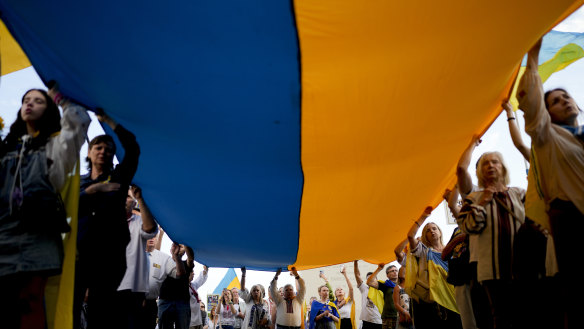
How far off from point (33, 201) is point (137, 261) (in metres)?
1.31

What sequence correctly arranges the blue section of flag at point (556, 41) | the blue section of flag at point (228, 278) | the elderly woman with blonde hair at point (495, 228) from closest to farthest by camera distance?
the elderly woman with blonde hair at point (495, 228), the blue section of flag at point (556, 41), the blue section of flag at point (228, 278)

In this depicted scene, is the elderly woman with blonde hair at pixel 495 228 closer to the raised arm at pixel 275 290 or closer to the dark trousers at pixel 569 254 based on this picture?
the dark trousers at pixel 569 254

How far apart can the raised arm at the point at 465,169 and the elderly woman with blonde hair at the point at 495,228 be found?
0.84ft

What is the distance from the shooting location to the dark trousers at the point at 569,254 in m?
1.49

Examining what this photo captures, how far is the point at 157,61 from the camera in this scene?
6.11 ft

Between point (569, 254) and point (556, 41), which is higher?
point (556, 41)

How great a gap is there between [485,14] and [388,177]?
1.53 m

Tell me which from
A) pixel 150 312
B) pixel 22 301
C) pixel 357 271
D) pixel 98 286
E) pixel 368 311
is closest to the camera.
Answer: pixel 22 301

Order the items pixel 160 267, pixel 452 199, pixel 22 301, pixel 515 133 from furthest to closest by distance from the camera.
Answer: pixel 160 267, pixel 452 199, pixel 515 133, pixel 22 301

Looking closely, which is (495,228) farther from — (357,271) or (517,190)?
(357,271)

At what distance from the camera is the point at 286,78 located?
202 centimetres

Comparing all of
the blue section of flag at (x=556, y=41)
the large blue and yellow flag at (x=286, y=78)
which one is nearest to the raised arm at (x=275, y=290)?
the large blue and yellow flag at (x=286, y=78)

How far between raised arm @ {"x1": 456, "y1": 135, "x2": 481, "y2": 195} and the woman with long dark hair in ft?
7.39

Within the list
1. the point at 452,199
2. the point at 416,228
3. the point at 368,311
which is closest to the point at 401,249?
the point at 416,228
